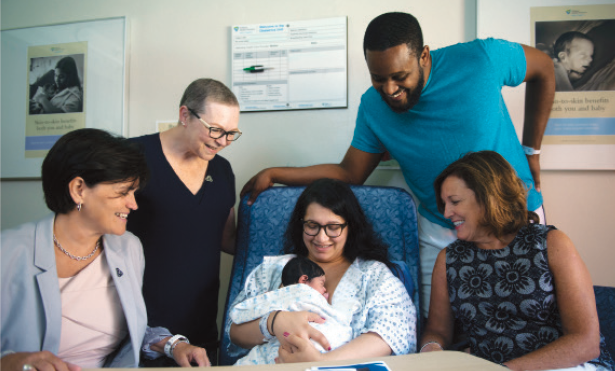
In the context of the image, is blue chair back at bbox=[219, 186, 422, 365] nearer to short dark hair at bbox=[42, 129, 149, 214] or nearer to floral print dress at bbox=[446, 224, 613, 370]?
floral print dress at bbox=[446, 224, 613, 370]

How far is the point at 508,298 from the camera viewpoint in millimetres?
1391

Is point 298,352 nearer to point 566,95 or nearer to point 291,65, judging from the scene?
point 291,65

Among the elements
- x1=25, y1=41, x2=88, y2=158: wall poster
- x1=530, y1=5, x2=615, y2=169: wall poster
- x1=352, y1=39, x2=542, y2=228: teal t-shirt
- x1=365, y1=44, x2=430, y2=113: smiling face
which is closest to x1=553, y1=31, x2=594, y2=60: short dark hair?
x1=530, y1=5, x2=615, y2=169: wall poster

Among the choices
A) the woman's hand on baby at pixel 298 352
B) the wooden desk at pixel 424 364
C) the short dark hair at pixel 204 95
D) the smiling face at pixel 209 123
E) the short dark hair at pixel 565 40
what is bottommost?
the woman's hand on baby at pixel 298 352

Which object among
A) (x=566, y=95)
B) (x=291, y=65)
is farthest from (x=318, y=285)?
(x=566, y=95)

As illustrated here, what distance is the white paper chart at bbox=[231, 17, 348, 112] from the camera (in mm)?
2246

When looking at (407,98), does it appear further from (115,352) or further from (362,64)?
(115,352)

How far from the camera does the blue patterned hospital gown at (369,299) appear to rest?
1.38m

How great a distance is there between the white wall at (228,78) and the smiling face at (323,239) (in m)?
0.71

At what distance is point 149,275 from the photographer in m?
1.80

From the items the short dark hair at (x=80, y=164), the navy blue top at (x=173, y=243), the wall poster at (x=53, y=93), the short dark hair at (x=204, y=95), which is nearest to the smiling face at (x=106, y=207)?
the short dark hair at (x=80, y=164)

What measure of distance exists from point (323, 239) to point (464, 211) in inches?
20.3

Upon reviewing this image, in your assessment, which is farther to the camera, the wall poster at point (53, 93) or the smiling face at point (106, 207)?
the wall poster at point (53, 93)

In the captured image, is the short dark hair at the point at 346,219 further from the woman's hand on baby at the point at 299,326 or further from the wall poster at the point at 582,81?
the wall poster at the point at 582,81
